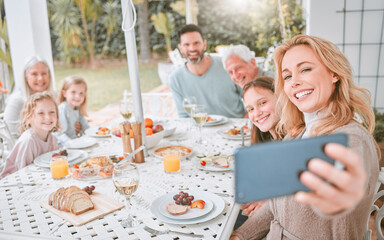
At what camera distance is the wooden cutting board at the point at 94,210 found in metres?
1.29

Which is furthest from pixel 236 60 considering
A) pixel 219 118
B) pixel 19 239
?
pixel 19 239

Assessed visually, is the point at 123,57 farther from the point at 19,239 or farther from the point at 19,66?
the point at 19,239

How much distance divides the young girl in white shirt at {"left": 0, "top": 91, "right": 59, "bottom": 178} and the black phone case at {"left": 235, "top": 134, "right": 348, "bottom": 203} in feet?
5.71

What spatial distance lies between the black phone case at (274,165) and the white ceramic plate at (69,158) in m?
1.46

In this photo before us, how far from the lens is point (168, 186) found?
5.17 ft

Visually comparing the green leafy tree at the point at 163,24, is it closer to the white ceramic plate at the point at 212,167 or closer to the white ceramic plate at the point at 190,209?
the white ceramic plate at the point at 212,167

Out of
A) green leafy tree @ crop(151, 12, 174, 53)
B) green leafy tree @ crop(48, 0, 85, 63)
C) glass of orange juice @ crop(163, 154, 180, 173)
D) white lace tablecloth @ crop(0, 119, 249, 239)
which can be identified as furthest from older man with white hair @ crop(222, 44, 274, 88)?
green leafy tree @ crop(48, 0, 85, 63)

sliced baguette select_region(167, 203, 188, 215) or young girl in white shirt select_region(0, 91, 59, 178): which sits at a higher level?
young girl in white shirt select_region(0, 91, 59, 178)

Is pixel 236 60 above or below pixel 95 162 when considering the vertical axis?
above

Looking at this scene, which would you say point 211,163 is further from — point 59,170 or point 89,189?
point 59,170

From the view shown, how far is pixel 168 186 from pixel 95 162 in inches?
17.5

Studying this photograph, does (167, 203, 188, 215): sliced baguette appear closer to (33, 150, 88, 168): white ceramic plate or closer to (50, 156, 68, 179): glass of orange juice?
(50, 156, 68, 179): glass of orange juice

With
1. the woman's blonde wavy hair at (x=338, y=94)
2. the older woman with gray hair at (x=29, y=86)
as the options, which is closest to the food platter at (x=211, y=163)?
the woman's blonde wavy hair at (x=338, y=94)

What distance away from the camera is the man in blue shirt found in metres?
3.41
